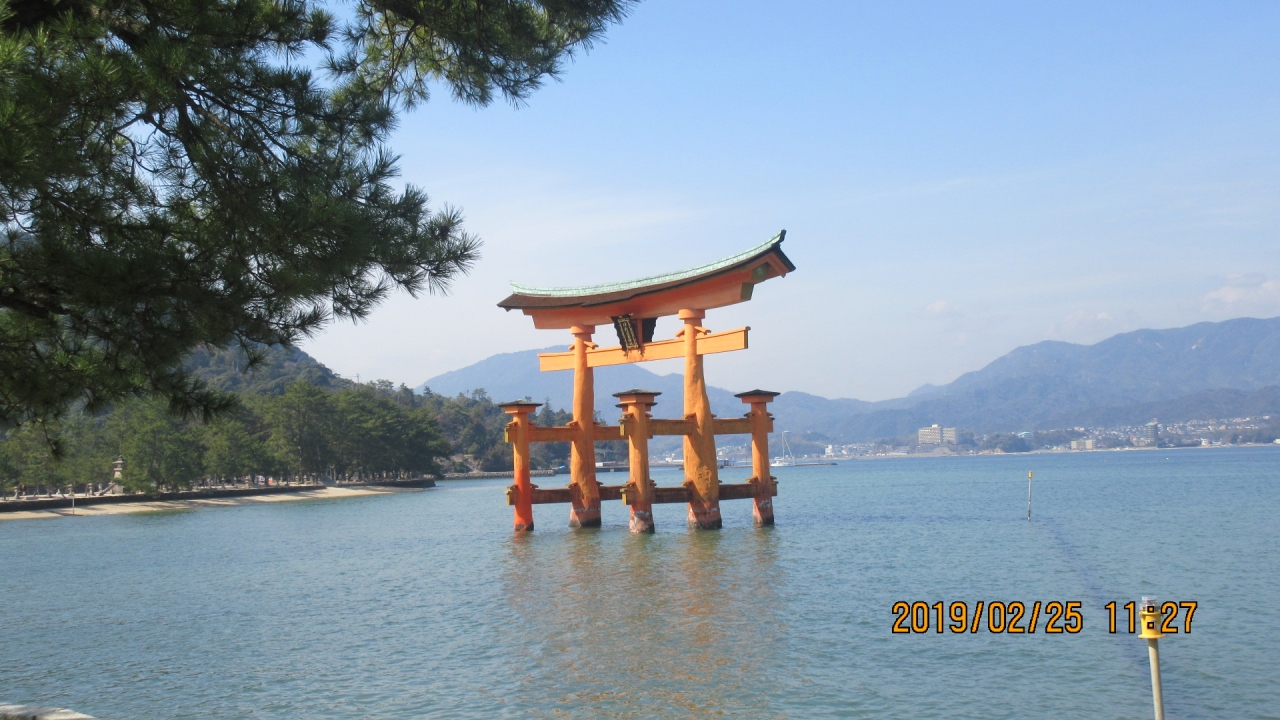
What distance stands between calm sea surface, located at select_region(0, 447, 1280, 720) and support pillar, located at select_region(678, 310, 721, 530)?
3.87 feet

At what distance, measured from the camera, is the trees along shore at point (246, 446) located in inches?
1628

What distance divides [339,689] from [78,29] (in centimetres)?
624

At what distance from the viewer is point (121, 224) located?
468 centimetres

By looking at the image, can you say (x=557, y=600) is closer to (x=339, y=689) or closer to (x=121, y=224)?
(x=339, y=689)

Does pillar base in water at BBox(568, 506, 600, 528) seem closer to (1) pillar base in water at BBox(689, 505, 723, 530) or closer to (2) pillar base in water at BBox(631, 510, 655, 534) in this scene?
(2) pillar base in water at BBox(631, 510, 655, 534)

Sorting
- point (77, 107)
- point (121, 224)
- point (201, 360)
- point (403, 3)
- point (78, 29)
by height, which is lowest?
point (121, 224)

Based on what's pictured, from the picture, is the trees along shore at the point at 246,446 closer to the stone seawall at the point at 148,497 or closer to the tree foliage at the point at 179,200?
the stone seawall at the point at 148,497

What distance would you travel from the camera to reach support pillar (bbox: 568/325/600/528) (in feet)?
67.3

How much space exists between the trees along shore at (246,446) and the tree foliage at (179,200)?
21832mm

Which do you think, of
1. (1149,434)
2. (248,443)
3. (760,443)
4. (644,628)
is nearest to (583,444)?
(760,443)

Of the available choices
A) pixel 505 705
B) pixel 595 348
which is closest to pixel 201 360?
pixel 595 348

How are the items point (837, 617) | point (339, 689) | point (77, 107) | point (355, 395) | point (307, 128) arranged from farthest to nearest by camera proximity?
point (355, 395) → point (837, 617) → point (339, 689) → point (307, 128) → point (77, 107)
